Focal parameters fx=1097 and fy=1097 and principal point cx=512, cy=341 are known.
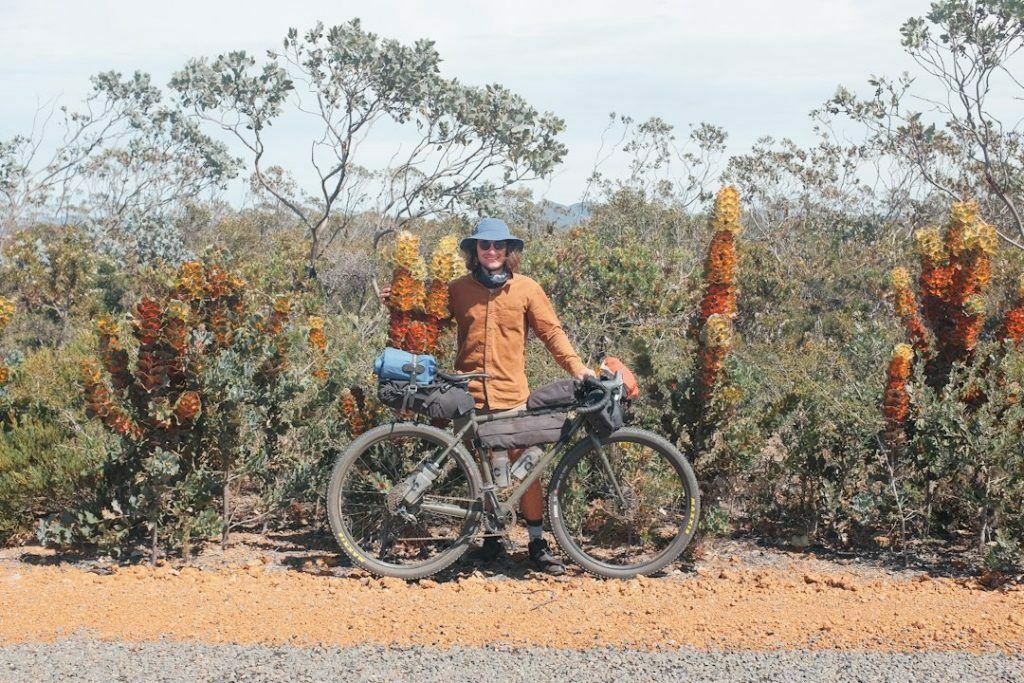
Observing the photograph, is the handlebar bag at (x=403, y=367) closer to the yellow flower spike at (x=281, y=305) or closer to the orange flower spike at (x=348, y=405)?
the orange flower spike at (x=348, y=405)

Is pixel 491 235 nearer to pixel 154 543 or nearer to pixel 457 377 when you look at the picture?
pixel 457 377

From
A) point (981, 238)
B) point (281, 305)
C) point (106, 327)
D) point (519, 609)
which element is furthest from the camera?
point (281, 305)

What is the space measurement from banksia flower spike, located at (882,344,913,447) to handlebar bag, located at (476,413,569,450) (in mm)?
1620

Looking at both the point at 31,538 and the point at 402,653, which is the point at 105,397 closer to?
the point at 31,538

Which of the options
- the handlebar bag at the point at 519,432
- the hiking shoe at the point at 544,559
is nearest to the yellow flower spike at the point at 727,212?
the handlebar bag at the point at 519,432

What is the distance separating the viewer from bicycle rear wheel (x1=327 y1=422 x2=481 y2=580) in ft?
16.8

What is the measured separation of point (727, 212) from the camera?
5.27 metres

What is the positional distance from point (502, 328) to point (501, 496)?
85cm

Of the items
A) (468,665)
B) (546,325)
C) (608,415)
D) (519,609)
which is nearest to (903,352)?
(608,415)

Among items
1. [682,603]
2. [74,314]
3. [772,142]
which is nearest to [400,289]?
[682,603]

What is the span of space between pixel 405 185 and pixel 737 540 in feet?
38.9

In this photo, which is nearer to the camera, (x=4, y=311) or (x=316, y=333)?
(x=4, y=311)

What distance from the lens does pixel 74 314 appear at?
11344 mm

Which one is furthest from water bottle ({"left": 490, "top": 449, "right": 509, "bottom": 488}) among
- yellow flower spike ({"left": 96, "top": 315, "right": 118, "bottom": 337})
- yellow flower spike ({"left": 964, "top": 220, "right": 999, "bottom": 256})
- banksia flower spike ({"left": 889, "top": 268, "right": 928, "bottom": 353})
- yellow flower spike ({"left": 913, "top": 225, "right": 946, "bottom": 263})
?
yellow flower spike ({"left": 964, "top": 220, "right": 999, "bottom": 256})
